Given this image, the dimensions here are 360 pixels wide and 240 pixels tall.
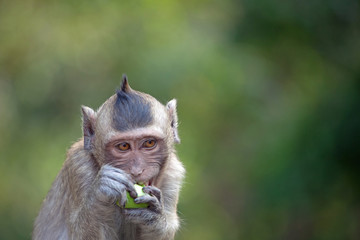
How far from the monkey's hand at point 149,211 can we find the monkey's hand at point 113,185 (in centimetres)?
16

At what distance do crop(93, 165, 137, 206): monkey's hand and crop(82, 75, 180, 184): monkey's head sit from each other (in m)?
0.20

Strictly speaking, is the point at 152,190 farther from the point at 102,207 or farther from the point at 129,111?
the point at 129,111

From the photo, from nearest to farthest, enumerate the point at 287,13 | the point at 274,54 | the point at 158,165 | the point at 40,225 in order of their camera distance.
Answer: the point at 158,165, the point at 40,225, the point at 287,13, the point at 274,54

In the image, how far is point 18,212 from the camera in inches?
673

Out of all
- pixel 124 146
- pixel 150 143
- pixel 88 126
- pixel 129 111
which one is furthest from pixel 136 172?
pixel 88 126

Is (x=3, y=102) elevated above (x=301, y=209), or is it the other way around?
(x=3, y=102)

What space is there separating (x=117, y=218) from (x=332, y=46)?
11.2m

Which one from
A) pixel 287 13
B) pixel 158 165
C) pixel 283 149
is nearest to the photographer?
pixel 158 165

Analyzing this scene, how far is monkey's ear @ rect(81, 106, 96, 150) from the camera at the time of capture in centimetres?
834

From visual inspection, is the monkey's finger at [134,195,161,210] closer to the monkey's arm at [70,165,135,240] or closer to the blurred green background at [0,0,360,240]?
the monkey's arm at [70,165,135,240]

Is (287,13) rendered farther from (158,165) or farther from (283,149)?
(158,165)

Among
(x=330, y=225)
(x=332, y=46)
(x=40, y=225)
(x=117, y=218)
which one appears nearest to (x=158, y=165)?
(x=117, y=218)

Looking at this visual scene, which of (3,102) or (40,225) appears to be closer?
(40,225)

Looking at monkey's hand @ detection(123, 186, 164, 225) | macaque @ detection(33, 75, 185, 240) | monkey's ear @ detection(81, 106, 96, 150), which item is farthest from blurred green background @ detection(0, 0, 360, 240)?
monkey's hand @ detection(123, 186, 164, 225)
